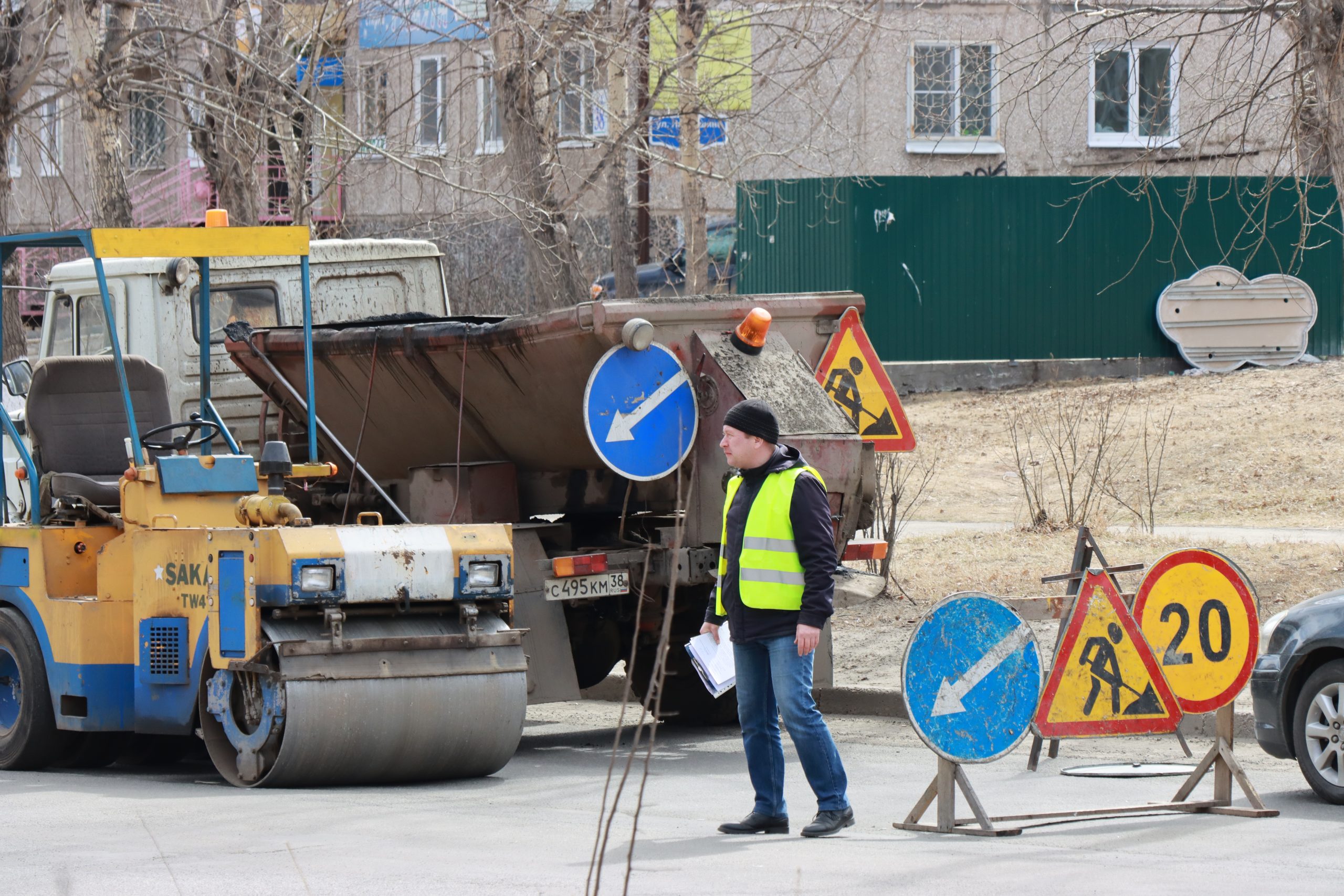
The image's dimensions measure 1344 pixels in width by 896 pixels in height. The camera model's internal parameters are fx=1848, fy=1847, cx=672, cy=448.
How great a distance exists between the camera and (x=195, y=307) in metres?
11.7

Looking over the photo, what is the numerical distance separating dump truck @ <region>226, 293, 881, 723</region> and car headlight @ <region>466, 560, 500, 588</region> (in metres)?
0.79

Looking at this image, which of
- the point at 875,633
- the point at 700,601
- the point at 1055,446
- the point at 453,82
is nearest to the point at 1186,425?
the point at 1055,446

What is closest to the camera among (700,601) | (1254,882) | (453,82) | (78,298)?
(1254,882)

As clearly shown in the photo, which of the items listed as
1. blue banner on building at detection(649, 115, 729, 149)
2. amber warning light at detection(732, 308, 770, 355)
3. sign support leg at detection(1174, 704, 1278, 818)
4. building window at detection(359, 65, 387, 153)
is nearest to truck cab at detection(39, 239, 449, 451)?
amber warning light at detection(732, 308, 770, 355)

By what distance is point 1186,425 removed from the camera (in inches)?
757

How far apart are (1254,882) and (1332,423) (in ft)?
44.1

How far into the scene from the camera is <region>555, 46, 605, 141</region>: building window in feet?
61.7

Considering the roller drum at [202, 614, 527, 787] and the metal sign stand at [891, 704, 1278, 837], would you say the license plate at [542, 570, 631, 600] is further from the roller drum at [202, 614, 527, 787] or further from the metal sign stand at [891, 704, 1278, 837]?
the metal sign stand at [891, 704, 1278, 837]

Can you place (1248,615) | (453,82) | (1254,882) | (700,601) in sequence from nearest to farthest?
1. (1254,882)
2. (1248,615)
3. (700,601)
4. (453,82)

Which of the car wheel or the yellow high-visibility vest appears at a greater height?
the yellow high-visibility vest

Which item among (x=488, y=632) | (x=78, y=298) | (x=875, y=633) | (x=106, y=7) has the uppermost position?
(x=106, y=7)

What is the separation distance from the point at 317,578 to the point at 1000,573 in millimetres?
6628

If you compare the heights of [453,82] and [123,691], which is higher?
[453,82]

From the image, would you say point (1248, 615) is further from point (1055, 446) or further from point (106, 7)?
point (106, 7)
